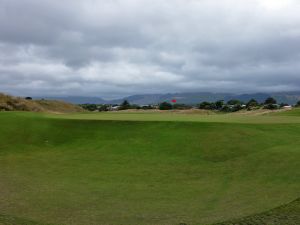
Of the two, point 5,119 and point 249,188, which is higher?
point 5,119

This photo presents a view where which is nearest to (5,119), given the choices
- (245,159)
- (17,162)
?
(17,162)

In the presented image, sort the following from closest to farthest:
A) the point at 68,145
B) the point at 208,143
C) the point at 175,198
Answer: the point at 175,198, the point at 208,143, the point at 68,145

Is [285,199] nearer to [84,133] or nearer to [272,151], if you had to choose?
[272,151]

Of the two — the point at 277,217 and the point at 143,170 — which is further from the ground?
the point at 277,217

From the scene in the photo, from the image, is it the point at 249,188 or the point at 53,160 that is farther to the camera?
the point at 53,160

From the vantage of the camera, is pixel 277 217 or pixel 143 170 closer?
pixel 277 217

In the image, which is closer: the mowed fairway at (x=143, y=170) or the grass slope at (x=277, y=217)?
the grass slope at (x=277, y=217)

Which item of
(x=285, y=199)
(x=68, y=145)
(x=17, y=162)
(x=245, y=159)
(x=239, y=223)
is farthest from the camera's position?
(x=68, y=145)

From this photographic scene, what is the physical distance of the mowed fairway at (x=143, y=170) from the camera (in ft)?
34.2

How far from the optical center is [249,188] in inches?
515

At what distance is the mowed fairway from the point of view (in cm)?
1042

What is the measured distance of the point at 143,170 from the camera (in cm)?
1683

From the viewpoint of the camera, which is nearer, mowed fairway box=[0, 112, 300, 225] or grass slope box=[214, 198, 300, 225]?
grass slope box=[214, 198, 300, 225]

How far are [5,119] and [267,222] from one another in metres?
22.9
